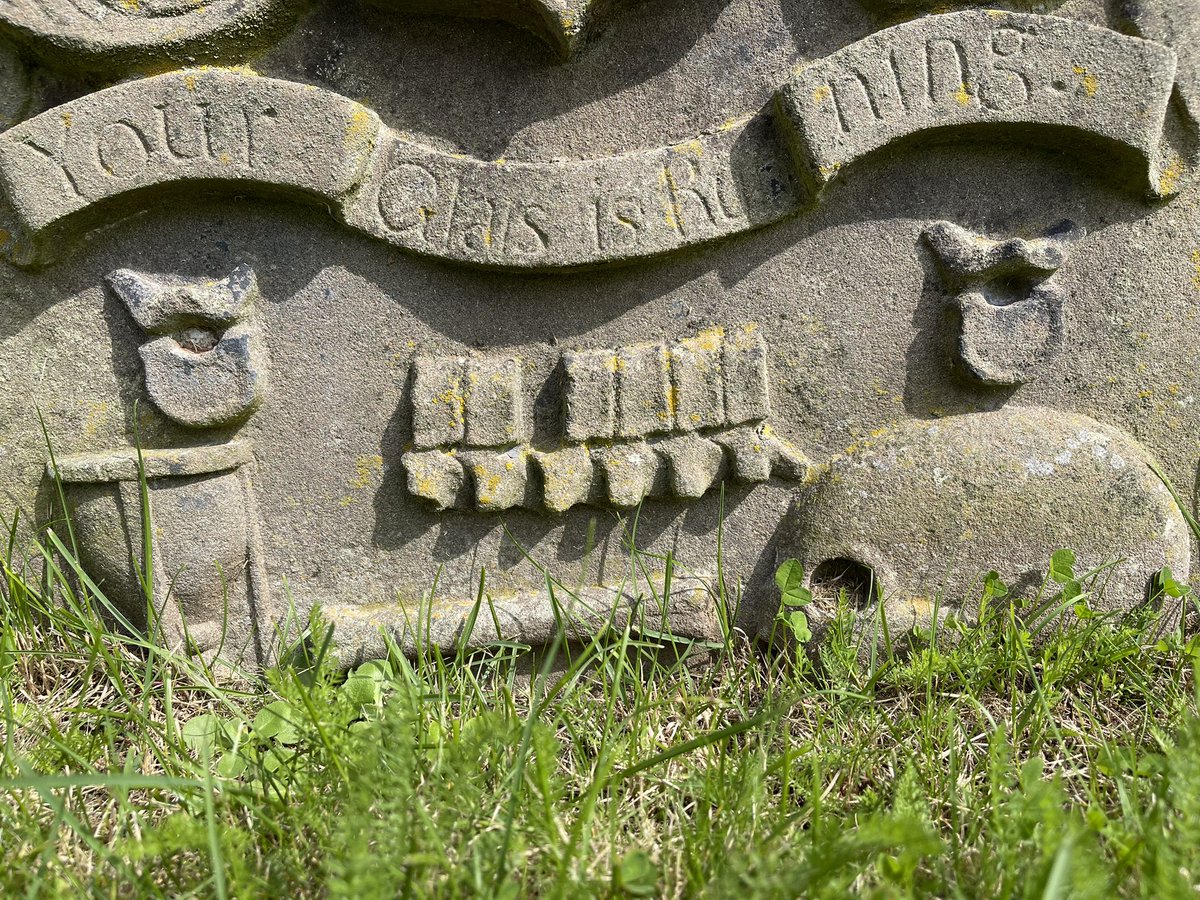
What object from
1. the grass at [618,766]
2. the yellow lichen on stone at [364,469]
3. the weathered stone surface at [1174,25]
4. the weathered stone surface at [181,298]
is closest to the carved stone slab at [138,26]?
the weathered stone surface at [181,298]

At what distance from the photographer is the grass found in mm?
1013

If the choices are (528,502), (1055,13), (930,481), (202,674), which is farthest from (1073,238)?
(202,674)

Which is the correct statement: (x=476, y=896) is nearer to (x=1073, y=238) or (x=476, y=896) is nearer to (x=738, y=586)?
(x=738, y=586)

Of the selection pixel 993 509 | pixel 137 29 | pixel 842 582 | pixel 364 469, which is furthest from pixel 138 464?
pixel 993 509

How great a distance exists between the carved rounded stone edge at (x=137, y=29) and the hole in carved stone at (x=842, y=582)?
58.2 inches

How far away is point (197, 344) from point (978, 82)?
1.54 meters

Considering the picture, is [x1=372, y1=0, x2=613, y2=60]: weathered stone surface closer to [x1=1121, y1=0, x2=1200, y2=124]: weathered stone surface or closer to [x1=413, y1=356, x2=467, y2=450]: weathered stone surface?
[x1=413, y1=356, x2=467, y2=450]: weathered stone surface

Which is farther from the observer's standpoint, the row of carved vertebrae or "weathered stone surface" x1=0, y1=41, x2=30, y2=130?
the row of carved vertebrae

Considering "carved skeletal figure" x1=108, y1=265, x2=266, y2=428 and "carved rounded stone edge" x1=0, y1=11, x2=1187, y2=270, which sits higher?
"carved rounded stone edge" x1=0, y1=11, x2=1187, y2=270

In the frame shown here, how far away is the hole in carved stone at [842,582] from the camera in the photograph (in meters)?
1.68

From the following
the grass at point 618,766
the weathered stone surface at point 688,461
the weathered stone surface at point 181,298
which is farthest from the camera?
the weathered stone surface at point 688,461

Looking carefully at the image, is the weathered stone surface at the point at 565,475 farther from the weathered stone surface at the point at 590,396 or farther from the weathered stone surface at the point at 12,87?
the weathered stone surface at the point at 12,87

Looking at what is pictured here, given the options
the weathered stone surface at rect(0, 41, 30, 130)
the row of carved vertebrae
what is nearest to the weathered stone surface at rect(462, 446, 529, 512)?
the row of carved vertebrae

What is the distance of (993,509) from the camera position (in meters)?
1.62
